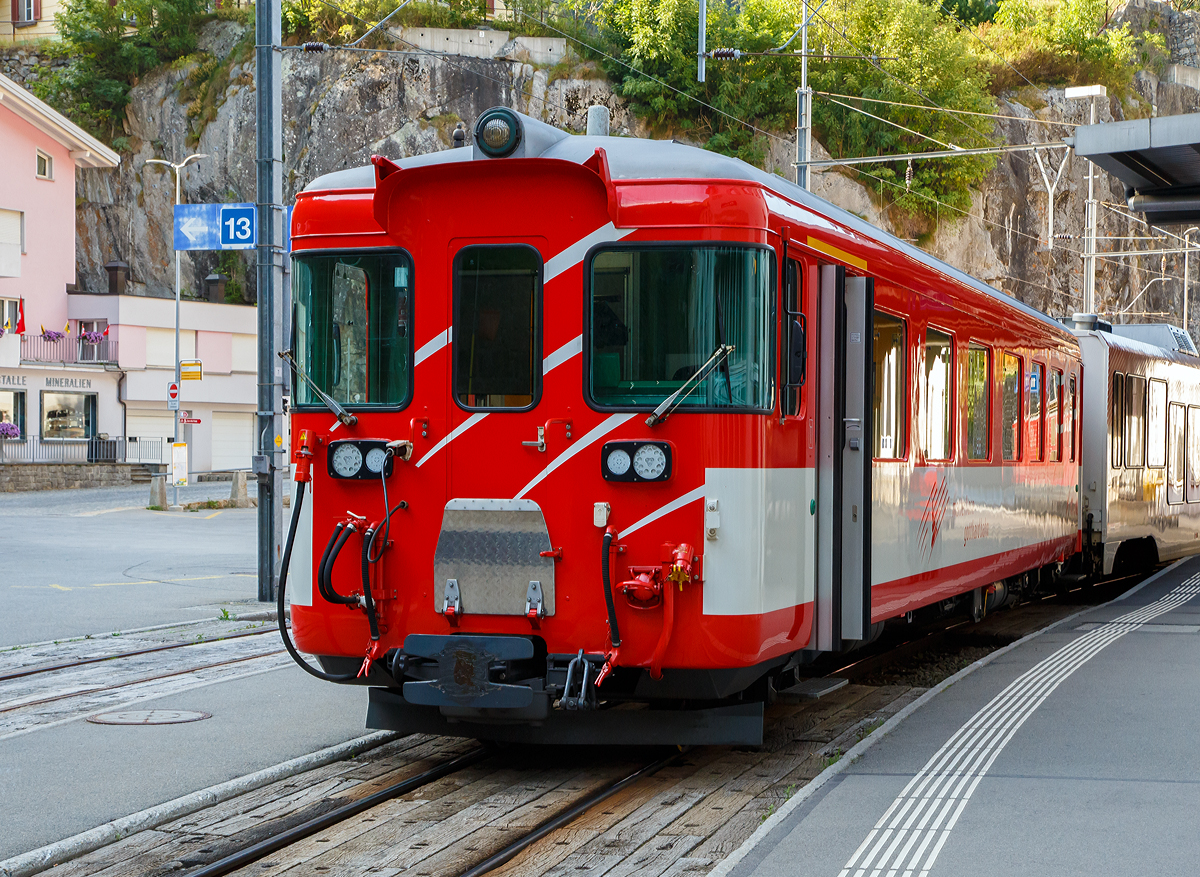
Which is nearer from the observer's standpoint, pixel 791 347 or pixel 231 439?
pixel 791 347

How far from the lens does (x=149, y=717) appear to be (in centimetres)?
873

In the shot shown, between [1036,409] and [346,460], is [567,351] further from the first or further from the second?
[1036,409]

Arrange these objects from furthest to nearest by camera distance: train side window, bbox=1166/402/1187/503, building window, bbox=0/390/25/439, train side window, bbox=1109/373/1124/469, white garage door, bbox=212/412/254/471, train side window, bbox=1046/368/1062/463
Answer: white garage door, bbox=212/412/254/471 → building window, bbox=0/390/25/439 → train side window, bbox=1166/402/1187/503 → train side window, bbox=1109/373/1124/469 → train side window, bbox=1046/368/1062/463

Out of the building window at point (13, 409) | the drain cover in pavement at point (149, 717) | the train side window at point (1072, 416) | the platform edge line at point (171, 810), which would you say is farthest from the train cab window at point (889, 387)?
the building window at point (13, 409)

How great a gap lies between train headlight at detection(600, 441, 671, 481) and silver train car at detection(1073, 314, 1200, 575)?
37.2ft

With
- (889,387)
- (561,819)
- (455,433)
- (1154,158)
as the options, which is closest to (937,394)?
(889,387)

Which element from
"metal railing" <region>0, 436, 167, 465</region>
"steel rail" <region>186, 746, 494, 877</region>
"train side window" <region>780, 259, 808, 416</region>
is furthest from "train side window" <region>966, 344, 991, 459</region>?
"metal railing" <region>0, 436, 167, 465</region>

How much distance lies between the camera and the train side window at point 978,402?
10.8 metres

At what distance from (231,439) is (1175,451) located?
4482cm

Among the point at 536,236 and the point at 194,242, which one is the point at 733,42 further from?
the point at 536,236

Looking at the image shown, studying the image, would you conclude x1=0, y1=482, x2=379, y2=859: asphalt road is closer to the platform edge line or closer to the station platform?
the platform edge line

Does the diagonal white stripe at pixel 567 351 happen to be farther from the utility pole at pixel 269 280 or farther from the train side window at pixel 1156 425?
the train side window at pixel 1156 425

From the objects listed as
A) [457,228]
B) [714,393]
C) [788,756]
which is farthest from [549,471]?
[788,756]

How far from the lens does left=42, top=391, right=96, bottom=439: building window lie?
5062cm
